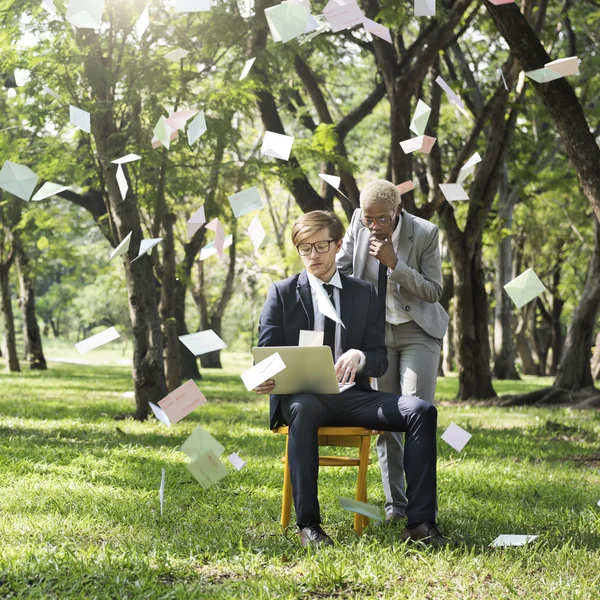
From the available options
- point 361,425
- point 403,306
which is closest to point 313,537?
point 361,425

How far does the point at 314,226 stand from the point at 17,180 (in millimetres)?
1833

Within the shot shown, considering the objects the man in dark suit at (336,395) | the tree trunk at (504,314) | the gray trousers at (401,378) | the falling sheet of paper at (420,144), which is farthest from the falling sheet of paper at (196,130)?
the tree trunk at (504,314)

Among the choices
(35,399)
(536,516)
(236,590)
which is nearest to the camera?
(236,590)

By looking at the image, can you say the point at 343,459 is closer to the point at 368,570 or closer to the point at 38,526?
the point at 368,570

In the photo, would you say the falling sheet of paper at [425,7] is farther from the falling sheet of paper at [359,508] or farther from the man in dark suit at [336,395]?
the falling sheet of paper at [359,508]

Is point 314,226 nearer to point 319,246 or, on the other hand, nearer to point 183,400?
point 319,246

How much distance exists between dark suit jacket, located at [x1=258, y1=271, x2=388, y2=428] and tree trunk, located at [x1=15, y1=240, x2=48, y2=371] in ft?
51.4

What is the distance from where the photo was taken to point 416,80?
1077cm

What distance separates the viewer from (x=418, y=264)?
4.58 meters

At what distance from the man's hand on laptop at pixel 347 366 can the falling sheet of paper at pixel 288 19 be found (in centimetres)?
173

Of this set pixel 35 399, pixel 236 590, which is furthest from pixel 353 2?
pixel 35 399

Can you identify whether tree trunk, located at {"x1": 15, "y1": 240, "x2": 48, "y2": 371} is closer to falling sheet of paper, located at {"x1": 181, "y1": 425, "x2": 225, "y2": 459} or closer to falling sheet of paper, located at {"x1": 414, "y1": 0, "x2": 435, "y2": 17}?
falling sheet of paper, located at {"x1": 414, "y1": 0, "x2": 435, "y2": 17}

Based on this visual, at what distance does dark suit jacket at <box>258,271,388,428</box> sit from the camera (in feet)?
14.0

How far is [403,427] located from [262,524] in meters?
0.93
